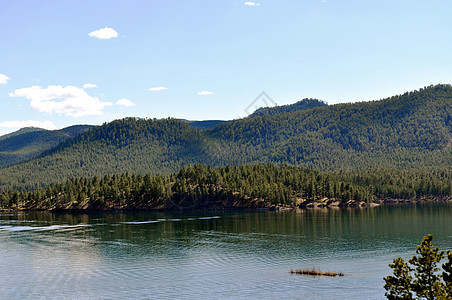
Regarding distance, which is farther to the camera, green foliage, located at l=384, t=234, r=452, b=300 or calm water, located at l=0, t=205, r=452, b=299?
calm water, located at l=0, t=205, r=452, b=299

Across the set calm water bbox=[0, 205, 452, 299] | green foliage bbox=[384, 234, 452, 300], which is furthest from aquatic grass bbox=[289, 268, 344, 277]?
green foliage bbox=[384, 234, 452, 300]

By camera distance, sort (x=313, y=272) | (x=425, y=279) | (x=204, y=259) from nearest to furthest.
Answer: (x=425, y=279) < (x=313, y=272) < (x=204, y=259)

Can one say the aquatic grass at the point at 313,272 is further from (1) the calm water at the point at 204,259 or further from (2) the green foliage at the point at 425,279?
(2) the green foliage at the point at 425,279

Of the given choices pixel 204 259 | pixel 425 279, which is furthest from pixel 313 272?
pixel 425 279

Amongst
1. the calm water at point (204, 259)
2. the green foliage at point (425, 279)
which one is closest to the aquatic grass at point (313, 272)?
the calm water at point (204, 259)

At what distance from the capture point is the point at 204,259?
118 metres

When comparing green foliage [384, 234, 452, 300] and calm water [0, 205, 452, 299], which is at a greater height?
green foliage [384, 234, 452, 300]

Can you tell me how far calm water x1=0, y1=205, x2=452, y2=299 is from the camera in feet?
286

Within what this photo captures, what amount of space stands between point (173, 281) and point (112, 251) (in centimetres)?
4520

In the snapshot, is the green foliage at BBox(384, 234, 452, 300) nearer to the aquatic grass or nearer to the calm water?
the calm water

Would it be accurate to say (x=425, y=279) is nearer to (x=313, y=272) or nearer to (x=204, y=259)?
(x=313, y=272)

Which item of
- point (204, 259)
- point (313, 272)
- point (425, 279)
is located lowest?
point (313, 272)

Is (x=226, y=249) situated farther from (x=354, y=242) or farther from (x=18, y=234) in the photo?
(x=18, y=234)

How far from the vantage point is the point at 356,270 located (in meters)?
101
